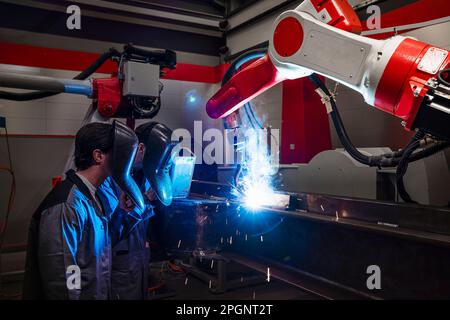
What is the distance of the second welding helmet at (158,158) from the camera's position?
1919 millimetres

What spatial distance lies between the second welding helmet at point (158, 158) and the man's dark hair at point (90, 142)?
0.24 meters

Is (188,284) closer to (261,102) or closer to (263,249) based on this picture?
(263,249)

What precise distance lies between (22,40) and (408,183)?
4.42 m

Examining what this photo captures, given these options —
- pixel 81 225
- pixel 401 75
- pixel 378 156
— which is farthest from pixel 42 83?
pixel 401 75

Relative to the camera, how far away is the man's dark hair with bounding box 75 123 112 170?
5.74 feet

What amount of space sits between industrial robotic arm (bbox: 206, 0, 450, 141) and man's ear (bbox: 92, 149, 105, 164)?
0.91 metres

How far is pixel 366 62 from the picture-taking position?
1.13 m

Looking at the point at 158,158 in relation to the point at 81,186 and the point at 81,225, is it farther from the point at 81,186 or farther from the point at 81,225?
the point at 81,225

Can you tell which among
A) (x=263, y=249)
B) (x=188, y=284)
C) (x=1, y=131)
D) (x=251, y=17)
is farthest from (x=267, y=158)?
(x=1, y=131)

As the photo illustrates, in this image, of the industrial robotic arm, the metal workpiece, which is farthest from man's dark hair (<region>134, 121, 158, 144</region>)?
the metal workpiece

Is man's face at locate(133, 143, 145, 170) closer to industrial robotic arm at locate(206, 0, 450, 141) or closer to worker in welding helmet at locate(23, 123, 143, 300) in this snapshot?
worker in welding helmet at locate(23, 123, 143, 300)

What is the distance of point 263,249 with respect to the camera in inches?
107

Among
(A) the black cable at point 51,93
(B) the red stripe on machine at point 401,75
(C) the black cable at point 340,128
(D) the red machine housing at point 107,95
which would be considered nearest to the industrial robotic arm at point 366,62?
(B) the red stripe on machine at point 401,75
